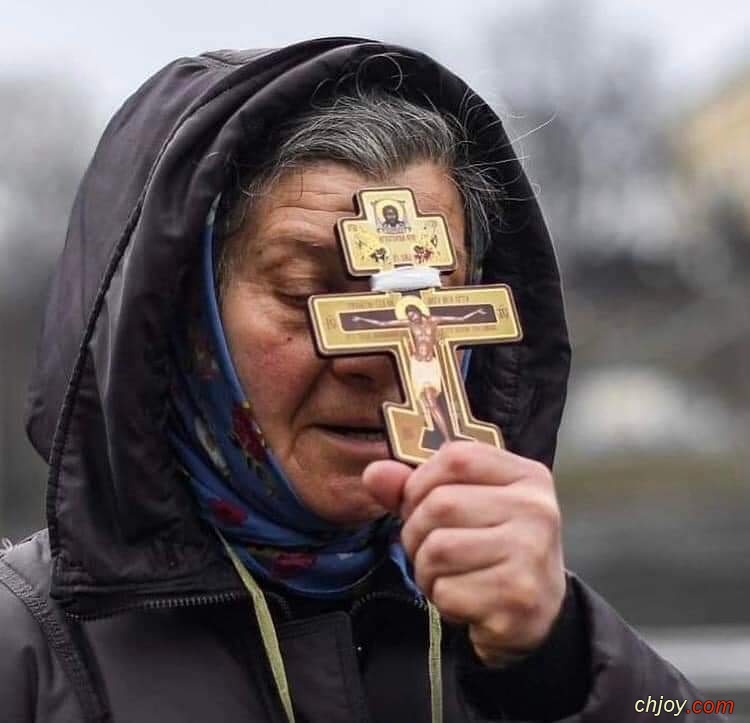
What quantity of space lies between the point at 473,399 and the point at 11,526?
42.3 feet

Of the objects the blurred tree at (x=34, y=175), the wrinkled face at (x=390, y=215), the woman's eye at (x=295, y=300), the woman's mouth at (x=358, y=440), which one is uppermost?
the wrinkled face at (x=390, y=215)

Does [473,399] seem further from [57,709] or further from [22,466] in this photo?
[22,466]

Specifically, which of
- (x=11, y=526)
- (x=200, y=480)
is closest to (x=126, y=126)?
(x=200, y=480)

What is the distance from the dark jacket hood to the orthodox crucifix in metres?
0.25

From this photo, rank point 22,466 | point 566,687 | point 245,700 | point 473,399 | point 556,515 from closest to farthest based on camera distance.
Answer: point 556,515 → point 566,687 → point 245,700 → point 473,399 → point 22,466

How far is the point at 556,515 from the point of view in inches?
54.0

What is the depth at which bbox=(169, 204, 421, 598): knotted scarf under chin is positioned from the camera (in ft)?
5.84

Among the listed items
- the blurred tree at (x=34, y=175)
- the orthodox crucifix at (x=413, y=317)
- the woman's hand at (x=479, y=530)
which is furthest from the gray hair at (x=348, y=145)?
the blurred tree at (x=34, y=175)

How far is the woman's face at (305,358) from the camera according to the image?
1.73 meters

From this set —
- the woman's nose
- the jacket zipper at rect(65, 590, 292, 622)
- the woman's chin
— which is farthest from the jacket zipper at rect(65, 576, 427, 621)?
the woman's nose

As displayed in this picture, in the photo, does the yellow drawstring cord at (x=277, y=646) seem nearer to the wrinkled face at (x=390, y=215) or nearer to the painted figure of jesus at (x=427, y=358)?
the painted figure of jesus at (x=427, y=358)

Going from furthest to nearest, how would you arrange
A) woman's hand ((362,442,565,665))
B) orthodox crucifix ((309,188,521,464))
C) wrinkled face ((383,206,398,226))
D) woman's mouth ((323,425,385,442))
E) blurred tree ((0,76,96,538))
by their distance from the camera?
blurred tree ((0,76,96,538)) → woman's mouth ((323,425,385,442)) → wrinkled face ((383,206,398,226)) → orthodox crucifix ((309,188,521,464)) → woman's hand ((362,442,565,665))

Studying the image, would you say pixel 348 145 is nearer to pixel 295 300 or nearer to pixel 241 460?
pixel 295 300

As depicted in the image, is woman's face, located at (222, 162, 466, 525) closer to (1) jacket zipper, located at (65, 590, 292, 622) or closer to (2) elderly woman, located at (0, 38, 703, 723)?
(2) elderly woman, located at (0, 38, 703, 723)
